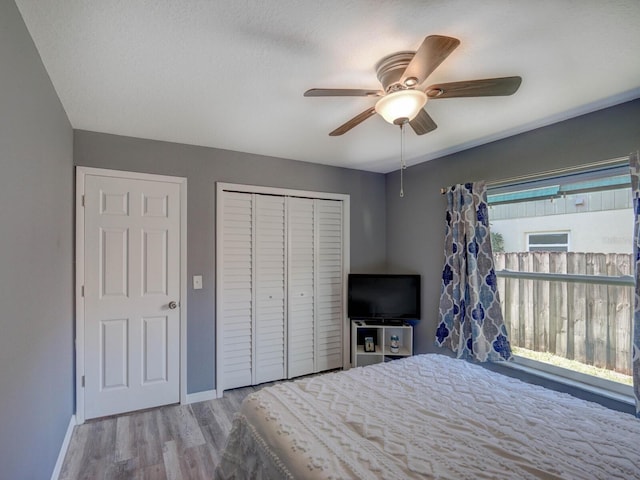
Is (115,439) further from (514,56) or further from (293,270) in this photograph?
(514,56)

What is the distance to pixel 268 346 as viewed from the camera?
A: 3.39 m

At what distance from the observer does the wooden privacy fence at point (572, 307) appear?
2182 millimetres

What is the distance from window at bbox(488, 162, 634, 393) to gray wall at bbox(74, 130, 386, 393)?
1987 millimetres

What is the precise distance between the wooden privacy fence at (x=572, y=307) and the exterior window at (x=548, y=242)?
4 centimetres

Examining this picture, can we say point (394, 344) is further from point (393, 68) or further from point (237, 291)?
point (393, 68)

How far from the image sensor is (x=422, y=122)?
1.92 metres

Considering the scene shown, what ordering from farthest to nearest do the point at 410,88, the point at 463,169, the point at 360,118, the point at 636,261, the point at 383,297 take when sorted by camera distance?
the point at 383,297 < the point at 463,169 < the point at 636,261 < the point at 360,118 < the point at 410,88

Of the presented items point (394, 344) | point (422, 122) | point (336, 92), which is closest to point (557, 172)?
point (422, 122)

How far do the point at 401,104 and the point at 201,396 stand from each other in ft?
9.61

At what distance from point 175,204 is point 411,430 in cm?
254

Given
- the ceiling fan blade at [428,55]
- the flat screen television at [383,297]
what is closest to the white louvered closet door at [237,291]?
the flat screen television at [383,297]

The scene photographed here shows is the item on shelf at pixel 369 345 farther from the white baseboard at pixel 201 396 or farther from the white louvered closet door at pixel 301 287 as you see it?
the white baseboard at pixel 201 396

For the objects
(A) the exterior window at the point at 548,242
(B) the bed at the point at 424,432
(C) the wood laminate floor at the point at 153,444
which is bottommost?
(C) the wood laminate floor at the point at 153,444

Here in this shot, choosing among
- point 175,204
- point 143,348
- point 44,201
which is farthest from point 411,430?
point 175,204
